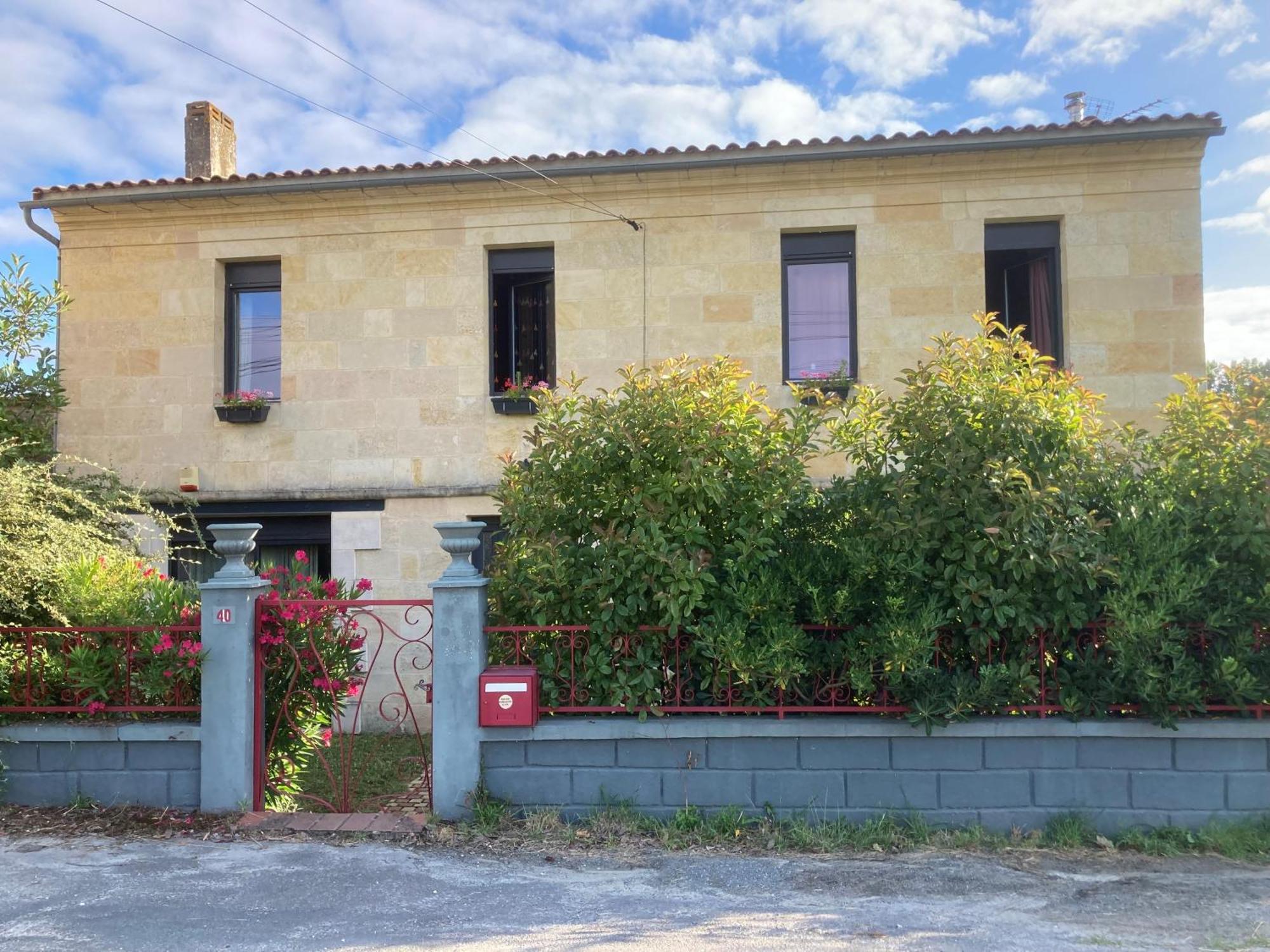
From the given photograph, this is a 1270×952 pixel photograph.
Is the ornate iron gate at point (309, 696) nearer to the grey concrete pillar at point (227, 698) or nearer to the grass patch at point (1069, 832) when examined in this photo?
the grey concrete pillar at point (227, 698)

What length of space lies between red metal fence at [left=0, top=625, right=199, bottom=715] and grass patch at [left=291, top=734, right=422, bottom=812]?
3.33ft

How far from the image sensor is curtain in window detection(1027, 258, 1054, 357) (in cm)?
935

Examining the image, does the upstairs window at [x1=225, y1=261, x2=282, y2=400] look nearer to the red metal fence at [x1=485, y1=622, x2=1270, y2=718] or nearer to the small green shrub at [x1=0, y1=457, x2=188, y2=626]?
the small green shrub at [x1=0, y1=457, x2=188, y2=626]

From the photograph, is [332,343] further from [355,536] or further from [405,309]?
[355,536]

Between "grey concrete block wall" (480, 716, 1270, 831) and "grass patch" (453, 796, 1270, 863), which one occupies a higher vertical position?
"grey concrete block wall" (480, 716, 1270, 831)

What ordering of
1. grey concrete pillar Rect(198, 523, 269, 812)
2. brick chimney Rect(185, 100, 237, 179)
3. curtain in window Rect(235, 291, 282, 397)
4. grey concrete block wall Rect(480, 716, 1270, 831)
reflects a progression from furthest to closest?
brick chimney Rect(185, 100, 237, 179) → curtain in window Rect(235, 291, 282, 397) → grey concrete pillar Rect(198, 523, 269, 812) → grey concrete block wall Rect(480, 716, 1270, 831)

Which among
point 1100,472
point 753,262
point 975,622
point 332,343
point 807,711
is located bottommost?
point 807,711

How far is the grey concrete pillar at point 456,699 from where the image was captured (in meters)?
5.15

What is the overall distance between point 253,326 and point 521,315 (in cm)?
315

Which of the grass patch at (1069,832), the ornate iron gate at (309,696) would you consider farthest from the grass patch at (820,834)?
the ornate iron gate at (309,696)

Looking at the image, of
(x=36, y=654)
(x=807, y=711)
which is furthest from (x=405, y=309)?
(x=807, y=711)

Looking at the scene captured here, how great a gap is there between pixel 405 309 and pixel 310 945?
7.24 metres

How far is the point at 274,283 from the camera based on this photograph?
10.3 metres

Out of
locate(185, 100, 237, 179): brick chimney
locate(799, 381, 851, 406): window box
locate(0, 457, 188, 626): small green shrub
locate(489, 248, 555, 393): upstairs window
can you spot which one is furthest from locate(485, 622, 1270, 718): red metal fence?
locate(185, 100, 237, 179): brick chimney
